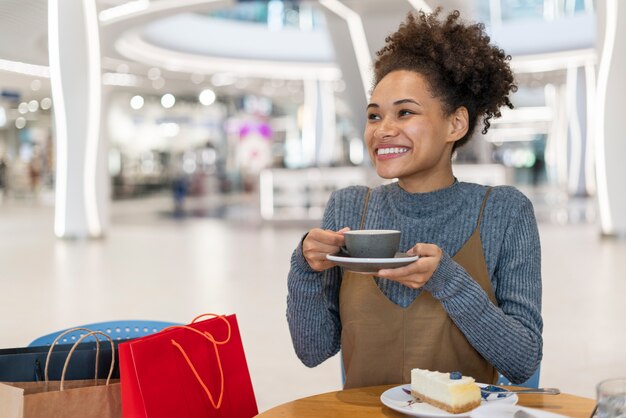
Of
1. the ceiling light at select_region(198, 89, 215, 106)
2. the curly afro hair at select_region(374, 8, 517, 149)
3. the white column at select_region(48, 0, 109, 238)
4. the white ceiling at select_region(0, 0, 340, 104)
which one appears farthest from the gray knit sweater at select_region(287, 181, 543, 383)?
the ceiling light at select_region(198, 89, 215, 106)

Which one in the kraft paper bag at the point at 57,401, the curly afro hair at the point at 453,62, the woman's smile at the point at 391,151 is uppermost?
the curly afro hair at the point at 453,62

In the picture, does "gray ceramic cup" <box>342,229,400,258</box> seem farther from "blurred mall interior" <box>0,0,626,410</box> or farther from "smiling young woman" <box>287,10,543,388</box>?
"blurred mall interior" <box>0,0,626,410</box>

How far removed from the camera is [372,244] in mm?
1460

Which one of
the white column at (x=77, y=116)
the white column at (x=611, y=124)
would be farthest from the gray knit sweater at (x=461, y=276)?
the white column at (x=77, y=116)

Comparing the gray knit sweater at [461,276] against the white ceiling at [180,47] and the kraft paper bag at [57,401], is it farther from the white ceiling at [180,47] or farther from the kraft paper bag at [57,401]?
the white ceiling at [180,47]

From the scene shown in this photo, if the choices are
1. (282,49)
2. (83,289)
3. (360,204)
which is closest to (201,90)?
(282,49)

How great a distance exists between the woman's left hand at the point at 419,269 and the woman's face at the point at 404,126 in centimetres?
35

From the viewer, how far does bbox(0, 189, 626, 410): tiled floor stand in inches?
179

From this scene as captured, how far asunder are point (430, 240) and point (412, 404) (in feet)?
1.86

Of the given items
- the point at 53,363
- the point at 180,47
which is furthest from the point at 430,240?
the point at 180,47

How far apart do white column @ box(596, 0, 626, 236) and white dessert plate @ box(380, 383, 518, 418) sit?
9.59m

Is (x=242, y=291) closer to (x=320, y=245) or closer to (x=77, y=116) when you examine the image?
(x=320, y=245)

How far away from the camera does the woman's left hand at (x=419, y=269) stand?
4.90 feet

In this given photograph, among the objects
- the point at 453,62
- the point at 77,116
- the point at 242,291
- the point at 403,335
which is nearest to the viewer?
the point at 403,335
